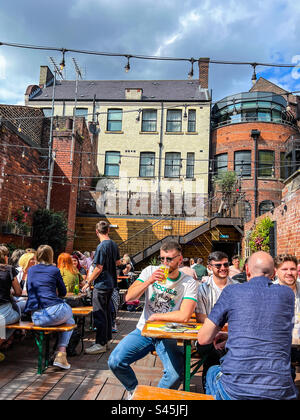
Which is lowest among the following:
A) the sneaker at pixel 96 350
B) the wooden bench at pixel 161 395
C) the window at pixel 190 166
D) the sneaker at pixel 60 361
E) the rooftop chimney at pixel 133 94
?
the sneaker at pixel 96 350

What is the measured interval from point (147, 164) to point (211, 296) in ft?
62.9

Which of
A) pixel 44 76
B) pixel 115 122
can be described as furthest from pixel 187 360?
pixel 44 76

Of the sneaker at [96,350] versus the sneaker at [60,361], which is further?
the sneaker at [96,350]

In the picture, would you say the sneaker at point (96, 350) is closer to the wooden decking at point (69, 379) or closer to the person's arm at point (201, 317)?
the wooden decking at point (69, 379)

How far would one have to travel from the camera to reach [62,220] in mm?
12828

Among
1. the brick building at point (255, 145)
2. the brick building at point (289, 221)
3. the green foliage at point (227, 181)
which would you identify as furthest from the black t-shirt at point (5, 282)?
the brick building at point (255, 145)

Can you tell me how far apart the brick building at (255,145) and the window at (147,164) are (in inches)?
160

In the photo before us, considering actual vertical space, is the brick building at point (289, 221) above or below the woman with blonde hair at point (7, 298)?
above

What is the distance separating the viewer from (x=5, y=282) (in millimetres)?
4090

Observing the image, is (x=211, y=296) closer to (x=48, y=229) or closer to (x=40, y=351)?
(x=40, y=351)

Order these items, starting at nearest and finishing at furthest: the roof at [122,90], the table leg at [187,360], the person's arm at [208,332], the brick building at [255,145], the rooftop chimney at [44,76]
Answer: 1. the person's arm at [208,332]
2. the table leg at [187,360]
3. the brick building at [255,145]
4. the roof at [122,90]
5. the rooftop chimney at [44,76]

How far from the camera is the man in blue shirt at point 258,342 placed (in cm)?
191
